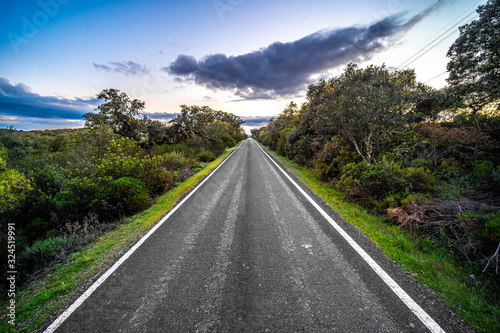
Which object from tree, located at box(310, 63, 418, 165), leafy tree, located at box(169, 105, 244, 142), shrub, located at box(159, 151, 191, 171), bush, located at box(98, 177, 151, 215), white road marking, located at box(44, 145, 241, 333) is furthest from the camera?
leafy tree, located at box(169, 105, 244, 142)

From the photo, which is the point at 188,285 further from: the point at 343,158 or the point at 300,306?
the point at 343,158

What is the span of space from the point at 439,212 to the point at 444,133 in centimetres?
524

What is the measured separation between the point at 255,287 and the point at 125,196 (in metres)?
6.24

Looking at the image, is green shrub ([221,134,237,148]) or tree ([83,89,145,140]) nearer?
tree ([83,89,145,140])

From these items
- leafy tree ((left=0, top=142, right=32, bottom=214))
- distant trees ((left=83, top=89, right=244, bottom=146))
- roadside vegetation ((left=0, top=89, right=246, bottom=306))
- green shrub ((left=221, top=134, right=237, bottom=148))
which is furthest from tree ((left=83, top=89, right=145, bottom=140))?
green shrub ((left=221, top=134, right=237, bottom=148))

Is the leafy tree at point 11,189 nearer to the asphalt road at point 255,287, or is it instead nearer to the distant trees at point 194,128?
the asphalt road at point 255,287

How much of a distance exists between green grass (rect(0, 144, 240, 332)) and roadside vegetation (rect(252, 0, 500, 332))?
5994 mm

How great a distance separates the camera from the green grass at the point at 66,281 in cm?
259

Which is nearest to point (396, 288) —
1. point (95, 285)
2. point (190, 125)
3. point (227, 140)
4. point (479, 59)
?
point (95, 285)

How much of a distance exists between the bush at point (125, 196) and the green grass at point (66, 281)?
137 cm

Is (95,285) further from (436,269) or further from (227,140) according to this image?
(227,140)

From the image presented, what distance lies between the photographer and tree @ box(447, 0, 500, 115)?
8438 millimetres

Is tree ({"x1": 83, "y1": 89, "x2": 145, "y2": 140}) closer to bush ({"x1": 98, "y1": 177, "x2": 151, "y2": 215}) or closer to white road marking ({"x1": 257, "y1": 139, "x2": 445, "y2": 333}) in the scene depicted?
bush ({"x1": 98, "y1": 177, "x2": 151, "y2": 215})

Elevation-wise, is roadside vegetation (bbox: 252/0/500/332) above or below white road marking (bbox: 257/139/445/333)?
above
